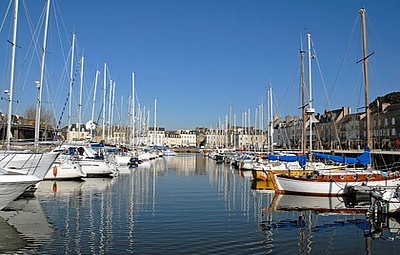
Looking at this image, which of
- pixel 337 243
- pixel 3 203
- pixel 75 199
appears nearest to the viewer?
pixel 337 243

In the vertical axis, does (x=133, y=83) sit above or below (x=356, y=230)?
above

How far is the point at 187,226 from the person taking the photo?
1945 cm

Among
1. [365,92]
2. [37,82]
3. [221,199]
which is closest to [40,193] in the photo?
[37,82]

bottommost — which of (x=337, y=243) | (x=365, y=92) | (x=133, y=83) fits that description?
(x=337, y=243)

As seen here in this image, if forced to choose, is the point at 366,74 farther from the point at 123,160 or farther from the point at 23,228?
the point at 123,160

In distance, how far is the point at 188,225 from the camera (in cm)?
1970

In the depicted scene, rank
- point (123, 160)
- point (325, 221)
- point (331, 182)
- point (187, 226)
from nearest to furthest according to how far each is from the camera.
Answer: point (187, 226) < point (325, 221) < point (331, 182) < point (123, 160)

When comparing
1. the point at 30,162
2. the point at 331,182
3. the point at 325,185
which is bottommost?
the point at 325,185

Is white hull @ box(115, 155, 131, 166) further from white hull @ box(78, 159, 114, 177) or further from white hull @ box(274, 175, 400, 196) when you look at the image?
white hull @ box(274, 175, 400, 196)

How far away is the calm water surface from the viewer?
1553cm

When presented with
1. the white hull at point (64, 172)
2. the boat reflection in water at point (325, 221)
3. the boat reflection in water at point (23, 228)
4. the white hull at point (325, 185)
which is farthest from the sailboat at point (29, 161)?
the white hull at point (325, 185)

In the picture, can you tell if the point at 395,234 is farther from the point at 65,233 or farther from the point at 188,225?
the point at 65,233

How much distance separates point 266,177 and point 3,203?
28.6 meters

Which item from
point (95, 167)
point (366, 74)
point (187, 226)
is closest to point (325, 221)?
point (187, 226)
